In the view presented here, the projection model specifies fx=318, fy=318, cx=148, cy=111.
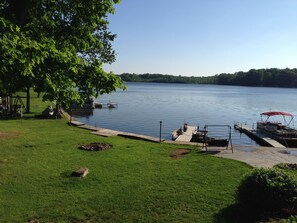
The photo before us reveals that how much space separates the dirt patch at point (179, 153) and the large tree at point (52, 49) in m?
6.85

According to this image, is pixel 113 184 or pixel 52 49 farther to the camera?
pixel 113 184

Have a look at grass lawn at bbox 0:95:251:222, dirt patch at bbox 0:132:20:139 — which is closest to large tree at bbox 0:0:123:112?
grass lawn at bbox 0:95:251:222

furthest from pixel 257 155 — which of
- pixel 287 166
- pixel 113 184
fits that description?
pixel 113 184

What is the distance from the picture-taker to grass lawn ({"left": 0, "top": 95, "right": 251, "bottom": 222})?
8.34 metres

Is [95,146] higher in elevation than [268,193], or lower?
lower

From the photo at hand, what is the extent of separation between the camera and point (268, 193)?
7891mm

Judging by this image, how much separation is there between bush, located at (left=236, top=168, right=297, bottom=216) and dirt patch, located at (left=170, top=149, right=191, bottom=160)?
6278 mm

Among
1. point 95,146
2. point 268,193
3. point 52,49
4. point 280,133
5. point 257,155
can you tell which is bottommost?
point 280,133

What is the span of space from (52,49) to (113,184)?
536 cm

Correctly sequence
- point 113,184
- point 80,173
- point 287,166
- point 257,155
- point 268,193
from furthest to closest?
point 257,155 → point 287,166 → point 80,173 → point 113,184 → point 268,193

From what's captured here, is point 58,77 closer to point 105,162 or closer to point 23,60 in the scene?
point 23,60

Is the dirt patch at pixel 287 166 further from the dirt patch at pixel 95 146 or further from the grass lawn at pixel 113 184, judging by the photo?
the dirt patch at pixel 95 146

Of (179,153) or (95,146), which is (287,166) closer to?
(179,153)

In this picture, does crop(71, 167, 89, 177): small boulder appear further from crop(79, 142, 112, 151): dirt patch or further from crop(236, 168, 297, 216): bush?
crop(236, 168, 297, 216): bush
